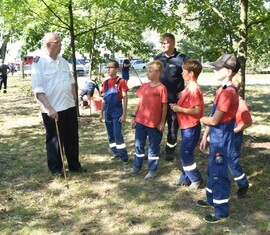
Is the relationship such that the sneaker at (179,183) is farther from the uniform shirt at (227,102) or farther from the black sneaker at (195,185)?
the uniform shirt at (227,102)

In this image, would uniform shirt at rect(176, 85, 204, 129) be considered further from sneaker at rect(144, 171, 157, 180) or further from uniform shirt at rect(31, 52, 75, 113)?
uniform shirt at rect(31, 52, 75, 113)

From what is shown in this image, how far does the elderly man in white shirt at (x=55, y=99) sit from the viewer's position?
15.5 ft

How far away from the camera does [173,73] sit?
17.7 ft

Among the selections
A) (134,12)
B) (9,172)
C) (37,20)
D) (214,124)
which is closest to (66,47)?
(37,20)

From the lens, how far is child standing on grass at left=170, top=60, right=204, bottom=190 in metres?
4.20

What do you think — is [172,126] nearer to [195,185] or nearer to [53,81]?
[195,185]

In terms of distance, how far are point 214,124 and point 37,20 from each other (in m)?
7.18

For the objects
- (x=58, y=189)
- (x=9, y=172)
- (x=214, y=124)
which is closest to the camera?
(x=214, y=124)

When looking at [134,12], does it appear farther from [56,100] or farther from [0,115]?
[0,115]

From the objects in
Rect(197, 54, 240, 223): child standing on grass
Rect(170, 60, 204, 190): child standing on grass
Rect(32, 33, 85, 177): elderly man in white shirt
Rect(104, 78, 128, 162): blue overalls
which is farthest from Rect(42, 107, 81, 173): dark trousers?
Rect(197, 54, 240, 223): child standing on grass

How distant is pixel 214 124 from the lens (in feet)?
11.2

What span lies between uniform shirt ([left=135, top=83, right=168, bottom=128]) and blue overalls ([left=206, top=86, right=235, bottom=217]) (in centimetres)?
125

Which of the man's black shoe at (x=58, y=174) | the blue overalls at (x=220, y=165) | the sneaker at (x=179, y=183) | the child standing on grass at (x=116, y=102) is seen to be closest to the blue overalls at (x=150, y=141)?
the sneaker at (x=179, y=183)

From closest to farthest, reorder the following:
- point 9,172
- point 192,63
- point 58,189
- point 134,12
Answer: point 192,63 → point 58,189 → point 9,172 → point 134,12
